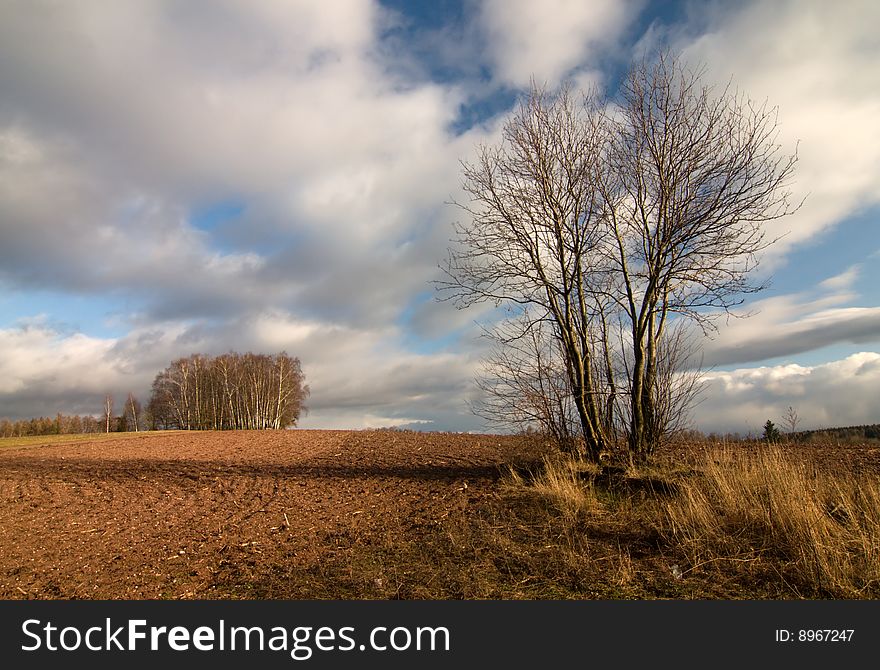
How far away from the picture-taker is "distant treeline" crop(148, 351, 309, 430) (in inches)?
2274

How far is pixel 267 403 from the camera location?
56938mm

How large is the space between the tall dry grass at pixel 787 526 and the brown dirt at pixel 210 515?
365cm

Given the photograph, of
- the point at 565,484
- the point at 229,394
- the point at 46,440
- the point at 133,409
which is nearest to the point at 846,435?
the point at 565,484

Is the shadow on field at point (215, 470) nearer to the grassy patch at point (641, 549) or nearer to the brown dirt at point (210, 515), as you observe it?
the brown dirt at point (210, 515)

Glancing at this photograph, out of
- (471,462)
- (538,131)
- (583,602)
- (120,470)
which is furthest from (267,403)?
(583,602)

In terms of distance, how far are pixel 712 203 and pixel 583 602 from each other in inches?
346

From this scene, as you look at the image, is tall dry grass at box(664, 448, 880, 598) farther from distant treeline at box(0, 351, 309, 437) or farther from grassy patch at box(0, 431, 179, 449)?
distant treeline at box(0, 351, 309, 437)

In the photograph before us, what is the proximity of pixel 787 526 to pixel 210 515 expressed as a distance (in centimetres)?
887

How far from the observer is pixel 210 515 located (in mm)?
9727

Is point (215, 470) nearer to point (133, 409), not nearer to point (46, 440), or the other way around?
point (46, 440)

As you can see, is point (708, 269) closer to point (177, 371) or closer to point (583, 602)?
point (583, 602)

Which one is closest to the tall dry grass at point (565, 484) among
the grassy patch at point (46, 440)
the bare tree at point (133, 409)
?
the grassy patch at point (46, 440)

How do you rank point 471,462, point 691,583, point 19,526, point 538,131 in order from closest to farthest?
1. point 691,583
2. point 19,526
3. point 538,131
4. point 471,462

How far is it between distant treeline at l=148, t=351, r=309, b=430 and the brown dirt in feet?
130
